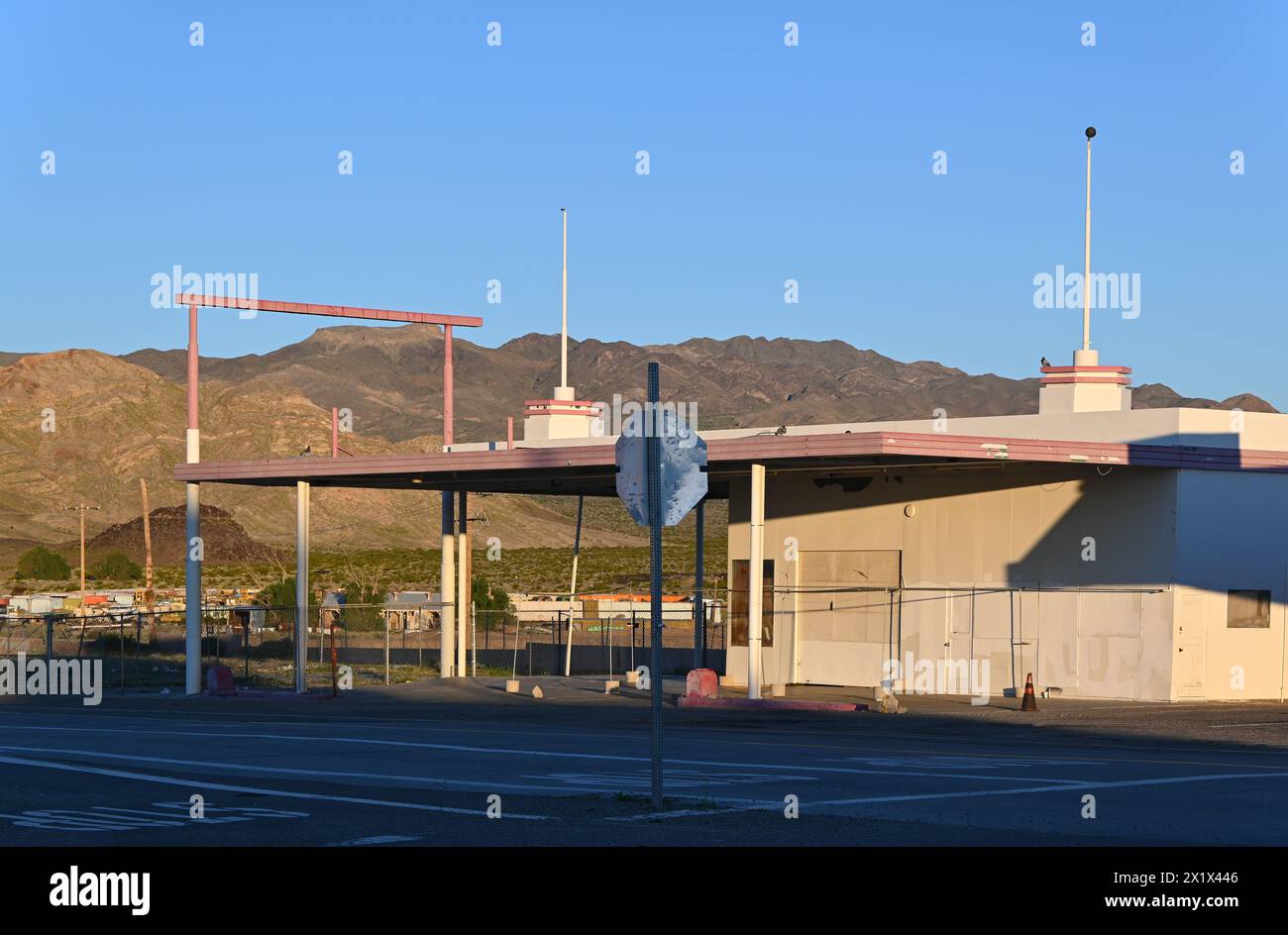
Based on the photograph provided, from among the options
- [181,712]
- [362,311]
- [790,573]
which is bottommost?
[181,712]

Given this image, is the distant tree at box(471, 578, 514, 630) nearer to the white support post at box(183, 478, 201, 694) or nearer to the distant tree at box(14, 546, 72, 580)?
the white support post at box(183, 478, 201, 694)

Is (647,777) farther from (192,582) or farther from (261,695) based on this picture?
(192,582)

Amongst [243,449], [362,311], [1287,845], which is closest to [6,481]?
[243,449]

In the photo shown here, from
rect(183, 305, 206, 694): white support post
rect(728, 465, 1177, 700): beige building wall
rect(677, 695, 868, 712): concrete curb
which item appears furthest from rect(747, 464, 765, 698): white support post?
rect(183, 305, 206, 694): white support post

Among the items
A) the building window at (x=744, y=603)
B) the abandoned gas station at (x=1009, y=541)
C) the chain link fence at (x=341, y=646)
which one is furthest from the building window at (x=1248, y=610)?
the chain link fence at (x=341, y=646)

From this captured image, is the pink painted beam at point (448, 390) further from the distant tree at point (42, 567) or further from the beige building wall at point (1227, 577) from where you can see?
the distant tree at point (42, 567)

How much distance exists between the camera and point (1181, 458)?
30.3 m

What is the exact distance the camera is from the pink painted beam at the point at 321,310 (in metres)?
38.1

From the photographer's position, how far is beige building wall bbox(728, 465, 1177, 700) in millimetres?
31141

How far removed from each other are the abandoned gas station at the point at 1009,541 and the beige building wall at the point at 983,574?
4 centimetres

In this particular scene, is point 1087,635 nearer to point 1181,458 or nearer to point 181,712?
point 1181,458
